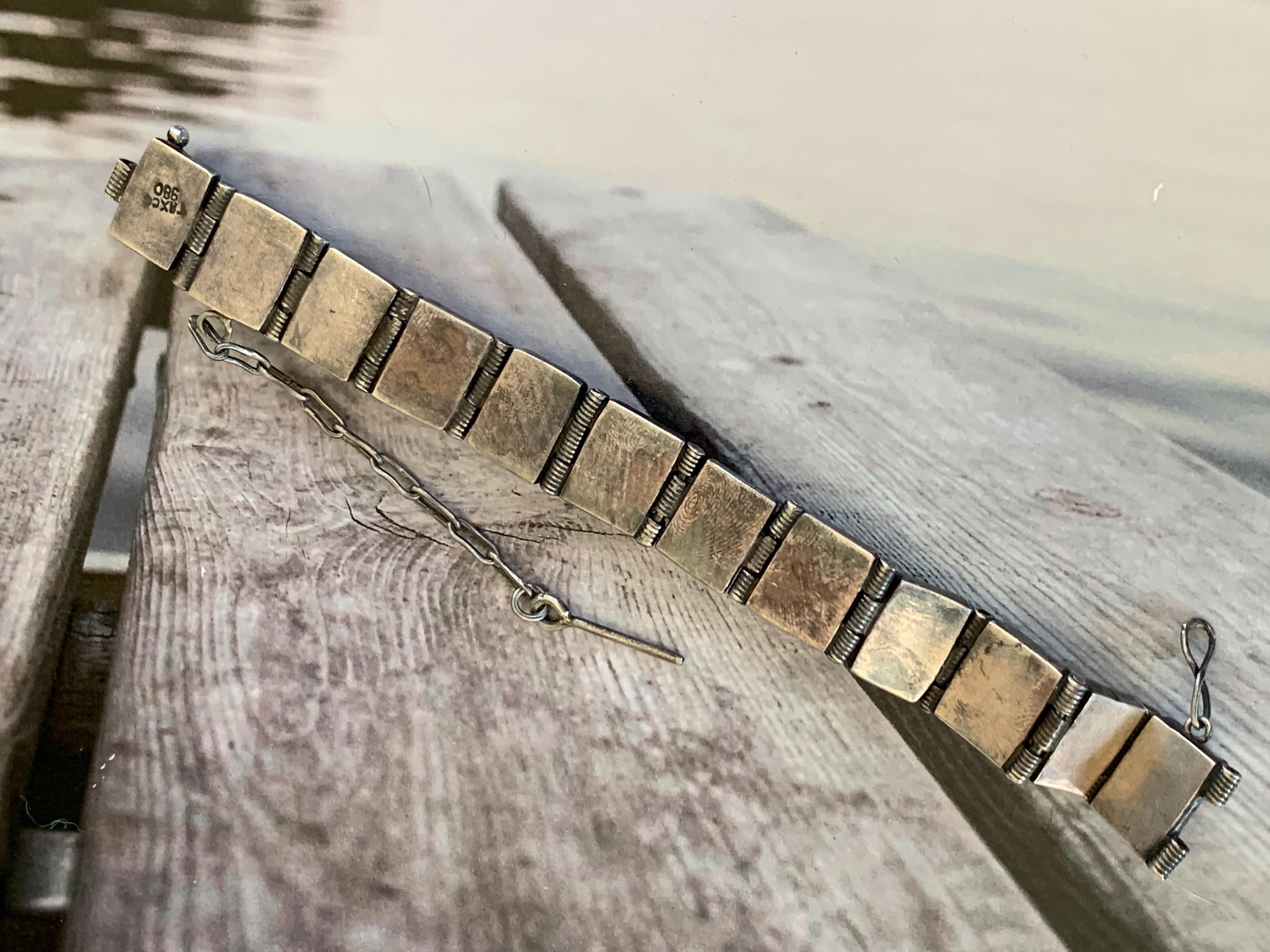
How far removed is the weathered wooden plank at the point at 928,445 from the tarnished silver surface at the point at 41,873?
2.38 feet

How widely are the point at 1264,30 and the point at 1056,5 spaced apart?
23cm

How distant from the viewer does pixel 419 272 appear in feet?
3.43

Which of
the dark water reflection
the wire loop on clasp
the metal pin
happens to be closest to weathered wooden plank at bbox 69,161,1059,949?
the metal pin

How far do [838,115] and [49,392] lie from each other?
37.1 inches

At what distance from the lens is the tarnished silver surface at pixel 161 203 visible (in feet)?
3.07

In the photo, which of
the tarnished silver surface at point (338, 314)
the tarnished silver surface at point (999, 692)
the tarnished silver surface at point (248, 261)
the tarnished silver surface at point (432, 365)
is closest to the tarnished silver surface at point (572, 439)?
the tarnished silver surface at point (432, 365)

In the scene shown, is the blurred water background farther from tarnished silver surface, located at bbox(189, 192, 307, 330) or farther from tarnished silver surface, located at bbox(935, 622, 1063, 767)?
tarnished silver surface, located at bbox(935, 622, 1063, 767)

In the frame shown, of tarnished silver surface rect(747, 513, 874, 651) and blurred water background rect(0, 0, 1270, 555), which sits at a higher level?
blurred water background rect(0, 0, 1270, 555)

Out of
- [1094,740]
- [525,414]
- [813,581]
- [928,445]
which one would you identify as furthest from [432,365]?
[1094,740]

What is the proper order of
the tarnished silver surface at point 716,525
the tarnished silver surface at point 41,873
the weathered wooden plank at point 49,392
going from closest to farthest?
the tarnished silver surface at point 41,873
the weathered wooden plank at point 49,392
the tarnished silver surface at point 716,525

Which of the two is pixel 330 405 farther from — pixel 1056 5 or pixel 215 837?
pixel 1056 5

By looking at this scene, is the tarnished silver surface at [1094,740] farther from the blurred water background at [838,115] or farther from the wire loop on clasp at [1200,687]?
the blurred water background at [838,115]

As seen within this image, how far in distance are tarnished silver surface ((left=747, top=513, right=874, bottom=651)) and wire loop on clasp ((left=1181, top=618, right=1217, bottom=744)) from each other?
36 cm

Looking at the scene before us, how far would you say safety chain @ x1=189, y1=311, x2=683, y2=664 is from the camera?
3.00ft
